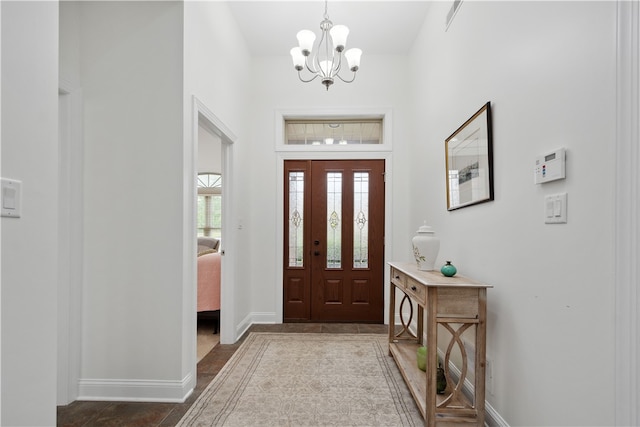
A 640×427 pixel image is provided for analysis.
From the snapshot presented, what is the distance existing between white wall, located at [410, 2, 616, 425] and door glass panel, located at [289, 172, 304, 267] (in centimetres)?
221

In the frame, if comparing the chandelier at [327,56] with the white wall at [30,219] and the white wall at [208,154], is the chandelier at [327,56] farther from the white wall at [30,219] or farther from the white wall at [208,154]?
the white wall at [208,154]

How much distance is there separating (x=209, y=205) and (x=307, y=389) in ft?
19.8

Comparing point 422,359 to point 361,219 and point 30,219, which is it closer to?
point 361,219

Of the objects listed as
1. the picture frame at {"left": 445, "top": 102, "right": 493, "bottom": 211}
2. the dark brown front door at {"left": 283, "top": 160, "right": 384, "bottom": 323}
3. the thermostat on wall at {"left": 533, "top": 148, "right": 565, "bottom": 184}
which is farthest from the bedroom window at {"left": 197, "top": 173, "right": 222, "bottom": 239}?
the thermostat on wall at {"left": 533, "top": 148, "right": 565, "bottom": 184}

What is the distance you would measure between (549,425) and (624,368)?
57 centimetres

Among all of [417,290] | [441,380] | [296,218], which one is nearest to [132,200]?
[417,290]

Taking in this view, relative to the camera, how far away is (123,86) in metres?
2.30

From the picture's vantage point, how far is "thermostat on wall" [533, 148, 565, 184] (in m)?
1.34

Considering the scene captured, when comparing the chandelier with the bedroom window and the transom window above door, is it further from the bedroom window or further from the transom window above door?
the bedroom window

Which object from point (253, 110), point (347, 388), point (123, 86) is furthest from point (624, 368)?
point (253, 110)

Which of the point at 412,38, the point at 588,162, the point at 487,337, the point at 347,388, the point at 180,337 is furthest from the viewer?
the point at 412,38

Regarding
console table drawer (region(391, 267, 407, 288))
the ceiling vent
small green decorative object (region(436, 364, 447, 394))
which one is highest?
the ceiling vent

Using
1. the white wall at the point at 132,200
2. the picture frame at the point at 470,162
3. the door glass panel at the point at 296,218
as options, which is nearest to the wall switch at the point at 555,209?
the picture frame at the point at 470,162

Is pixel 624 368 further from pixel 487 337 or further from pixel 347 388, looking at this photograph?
pixel 347 388
